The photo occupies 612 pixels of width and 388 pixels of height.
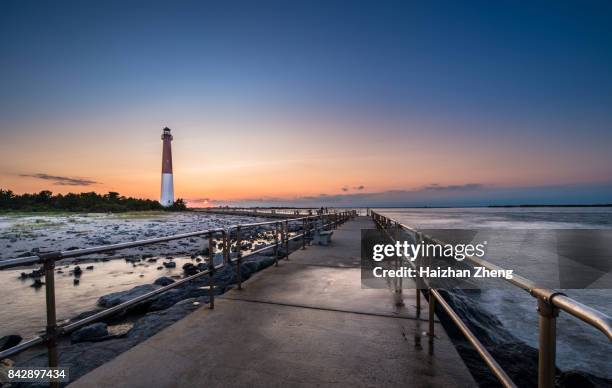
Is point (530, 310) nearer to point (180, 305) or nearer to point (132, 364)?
point (180, 305)

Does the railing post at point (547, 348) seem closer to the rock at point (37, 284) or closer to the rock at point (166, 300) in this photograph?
the rock at point (166, 300)

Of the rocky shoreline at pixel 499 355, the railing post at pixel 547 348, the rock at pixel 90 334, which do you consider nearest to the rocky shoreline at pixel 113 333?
the rock at pixel 90 334

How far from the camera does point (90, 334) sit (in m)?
4.53

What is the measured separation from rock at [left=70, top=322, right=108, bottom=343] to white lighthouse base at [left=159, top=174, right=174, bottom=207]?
56492 mm

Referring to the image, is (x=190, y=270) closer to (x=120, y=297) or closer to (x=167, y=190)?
(x=120, y=297)

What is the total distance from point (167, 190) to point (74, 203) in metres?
16.3

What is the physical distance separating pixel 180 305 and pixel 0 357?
3.48 meters

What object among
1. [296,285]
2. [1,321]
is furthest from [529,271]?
[1,321]

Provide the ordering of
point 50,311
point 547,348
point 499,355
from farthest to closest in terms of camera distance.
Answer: point 499,355, point 50,311, point 547,348

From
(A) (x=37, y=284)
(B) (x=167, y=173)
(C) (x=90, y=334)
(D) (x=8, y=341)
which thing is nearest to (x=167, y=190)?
(B) (x=167, y=173)

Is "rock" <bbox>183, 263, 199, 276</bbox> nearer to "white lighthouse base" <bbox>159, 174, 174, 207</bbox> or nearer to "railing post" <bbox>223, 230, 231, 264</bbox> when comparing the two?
"railing post" <bbox>223, 230, 231, 264</bbox>

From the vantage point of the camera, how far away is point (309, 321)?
406 centimetres

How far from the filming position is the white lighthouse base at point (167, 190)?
56250mm

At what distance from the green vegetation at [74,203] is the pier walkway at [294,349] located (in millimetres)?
62325
